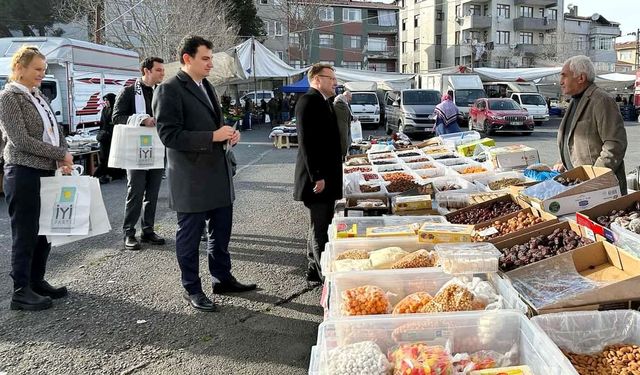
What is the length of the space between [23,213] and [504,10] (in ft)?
197

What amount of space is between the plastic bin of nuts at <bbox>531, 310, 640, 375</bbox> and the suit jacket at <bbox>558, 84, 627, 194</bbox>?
195 cm

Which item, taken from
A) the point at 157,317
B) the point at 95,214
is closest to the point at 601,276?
the point at 157,317

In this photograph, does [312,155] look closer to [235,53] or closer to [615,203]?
[615,203]

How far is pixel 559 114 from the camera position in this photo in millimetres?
33969

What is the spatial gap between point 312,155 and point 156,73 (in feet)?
8.05

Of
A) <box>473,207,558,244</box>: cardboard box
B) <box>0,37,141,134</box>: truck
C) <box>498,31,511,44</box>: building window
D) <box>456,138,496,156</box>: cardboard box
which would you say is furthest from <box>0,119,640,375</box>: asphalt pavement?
<box>498,31,511,44</box>: building window

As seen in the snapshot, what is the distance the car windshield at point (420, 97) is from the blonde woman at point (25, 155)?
18346mm

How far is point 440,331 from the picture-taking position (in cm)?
210

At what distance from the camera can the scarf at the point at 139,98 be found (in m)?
5.70

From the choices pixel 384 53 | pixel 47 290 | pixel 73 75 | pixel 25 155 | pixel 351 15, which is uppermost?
pixel 351 15

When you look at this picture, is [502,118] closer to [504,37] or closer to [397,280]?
[397,280]

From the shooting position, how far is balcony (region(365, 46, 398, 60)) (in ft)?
219

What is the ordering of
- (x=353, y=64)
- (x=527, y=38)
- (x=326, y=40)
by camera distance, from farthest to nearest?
(x=353, y=64), (x=326, y=40), (x=527, y=38)

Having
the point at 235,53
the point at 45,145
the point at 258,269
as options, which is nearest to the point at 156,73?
the point at 45,145
